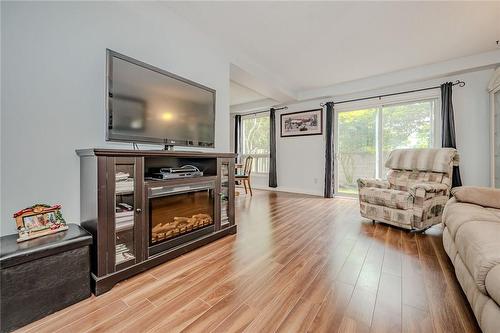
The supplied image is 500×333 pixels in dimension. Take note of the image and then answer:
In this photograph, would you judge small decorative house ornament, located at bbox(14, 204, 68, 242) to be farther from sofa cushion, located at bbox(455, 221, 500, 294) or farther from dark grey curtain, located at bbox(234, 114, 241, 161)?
dark grey curtain, located at bbox(234, 114, 241, 161)

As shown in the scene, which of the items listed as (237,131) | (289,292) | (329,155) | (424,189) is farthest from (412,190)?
(237,131)

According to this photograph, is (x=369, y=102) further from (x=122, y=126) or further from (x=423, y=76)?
(x=122, y=126)

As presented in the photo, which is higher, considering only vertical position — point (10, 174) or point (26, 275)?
point (10, 174)

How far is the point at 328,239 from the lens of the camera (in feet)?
7.18

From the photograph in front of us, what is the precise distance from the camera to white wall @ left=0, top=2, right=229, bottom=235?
50.7 inches

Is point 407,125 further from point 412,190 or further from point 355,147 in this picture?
point 412,190

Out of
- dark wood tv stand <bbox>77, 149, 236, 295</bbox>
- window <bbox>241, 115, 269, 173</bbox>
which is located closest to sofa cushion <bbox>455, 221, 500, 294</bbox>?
dark wood tv stand <bbox>77, 149, 236, 295</bbox>

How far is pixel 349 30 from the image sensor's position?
253 cm

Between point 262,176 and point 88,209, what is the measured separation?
4668 millimetres

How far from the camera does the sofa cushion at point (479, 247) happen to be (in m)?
0.91

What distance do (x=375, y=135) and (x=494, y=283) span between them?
3.84m

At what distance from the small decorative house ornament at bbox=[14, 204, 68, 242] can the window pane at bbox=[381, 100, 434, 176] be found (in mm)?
4672

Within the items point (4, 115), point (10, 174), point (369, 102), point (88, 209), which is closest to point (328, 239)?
point (88, 209)

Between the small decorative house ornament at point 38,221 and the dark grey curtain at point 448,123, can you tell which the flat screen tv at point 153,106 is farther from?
the dark grey curtain at point 448,123
